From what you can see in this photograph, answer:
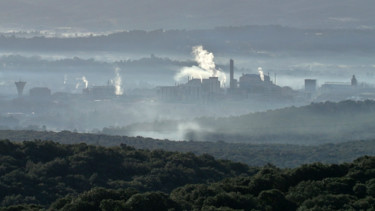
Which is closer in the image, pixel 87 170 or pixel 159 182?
pixel 159 182

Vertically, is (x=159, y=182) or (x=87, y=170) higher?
(x=87, y=170)

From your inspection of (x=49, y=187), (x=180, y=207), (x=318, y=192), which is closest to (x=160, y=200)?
(x=180, y=207)

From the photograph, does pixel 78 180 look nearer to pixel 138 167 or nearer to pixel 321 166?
pixel 138 167

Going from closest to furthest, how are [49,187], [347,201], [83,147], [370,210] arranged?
[370,210] < [347,201] < [49,187] < [83,147]

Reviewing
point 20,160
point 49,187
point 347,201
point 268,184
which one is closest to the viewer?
point 347,201

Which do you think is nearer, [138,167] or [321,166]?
[321,166]

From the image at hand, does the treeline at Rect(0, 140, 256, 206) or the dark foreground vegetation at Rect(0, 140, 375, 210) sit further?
the treeline at Rect(0, 140, 256, 206)

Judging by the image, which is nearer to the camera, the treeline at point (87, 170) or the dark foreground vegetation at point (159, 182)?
the dark foreground vegetation at point (159, 182)
